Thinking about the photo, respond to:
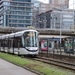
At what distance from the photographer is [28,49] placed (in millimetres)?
32969

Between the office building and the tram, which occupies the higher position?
the office building

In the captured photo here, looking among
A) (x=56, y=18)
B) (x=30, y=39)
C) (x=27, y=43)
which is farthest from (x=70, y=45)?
(x=56, y=18)

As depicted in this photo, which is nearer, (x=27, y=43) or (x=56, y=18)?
(x=27, y=43)

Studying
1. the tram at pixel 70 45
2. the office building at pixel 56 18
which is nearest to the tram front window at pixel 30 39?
the tram at pixel 70 45

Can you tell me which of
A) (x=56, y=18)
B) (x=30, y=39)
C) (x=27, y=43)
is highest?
(x=56, y=18)

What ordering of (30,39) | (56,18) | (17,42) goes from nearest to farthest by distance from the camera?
(30,39) → (17,42) → (56,18)

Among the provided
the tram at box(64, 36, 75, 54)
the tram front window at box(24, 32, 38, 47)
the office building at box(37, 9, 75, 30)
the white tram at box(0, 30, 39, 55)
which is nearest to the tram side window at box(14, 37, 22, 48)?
the white tram at box(0, 30, 39, 55)

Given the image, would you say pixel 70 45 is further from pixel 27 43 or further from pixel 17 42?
pixel 17 42

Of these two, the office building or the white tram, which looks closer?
the white tram

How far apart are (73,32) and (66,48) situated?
58.8 meters

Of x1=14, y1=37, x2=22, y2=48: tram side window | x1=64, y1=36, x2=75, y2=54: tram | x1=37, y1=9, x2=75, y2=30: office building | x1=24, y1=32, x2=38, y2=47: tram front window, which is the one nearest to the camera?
x1=64, y1=36, x2=75, y2=54: tram

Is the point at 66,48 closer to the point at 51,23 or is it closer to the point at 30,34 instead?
the point at 30,34

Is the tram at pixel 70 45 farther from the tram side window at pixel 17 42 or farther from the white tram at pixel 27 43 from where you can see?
the tram side window at pixel 17 42

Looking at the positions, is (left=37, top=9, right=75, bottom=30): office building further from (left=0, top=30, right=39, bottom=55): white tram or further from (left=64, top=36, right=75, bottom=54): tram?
(left=0, top=30, right=39, bottom=55): white tram
